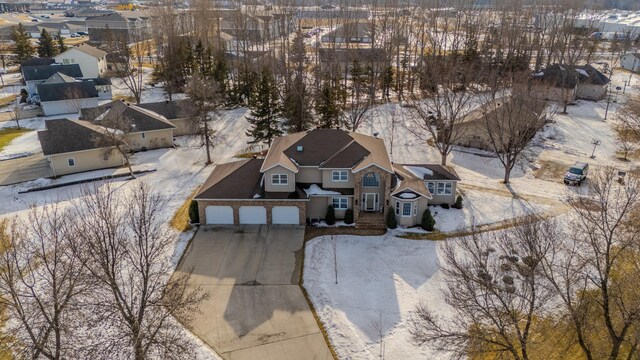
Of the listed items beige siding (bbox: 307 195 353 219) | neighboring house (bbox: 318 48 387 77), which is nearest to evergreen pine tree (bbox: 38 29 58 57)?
neighboring house (bbox: 318 48 387 77)

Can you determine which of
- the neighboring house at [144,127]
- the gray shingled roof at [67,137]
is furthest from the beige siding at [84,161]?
the neighboring house at [144,127]

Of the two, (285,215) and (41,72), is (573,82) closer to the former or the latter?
(285,215)

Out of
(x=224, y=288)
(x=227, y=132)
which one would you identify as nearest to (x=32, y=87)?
(x=227, y=132)

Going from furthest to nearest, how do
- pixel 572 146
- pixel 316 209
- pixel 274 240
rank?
pixel 572 146
pixel 316 209
pixel 274 240

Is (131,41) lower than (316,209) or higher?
higher

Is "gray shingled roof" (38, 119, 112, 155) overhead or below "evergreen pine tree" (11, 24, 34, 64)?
below

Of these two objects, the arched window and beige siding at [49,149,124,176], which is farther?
beige siding at [49,149,124,176]

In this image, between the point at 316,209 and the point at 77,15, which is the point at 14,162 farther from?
the point at 77,15

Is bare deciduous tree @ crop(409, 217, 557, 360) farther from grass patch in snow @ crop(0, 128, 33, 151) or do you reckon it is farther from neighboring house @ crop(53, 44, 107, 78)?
neighboring house @ crop(53, 44, 107, 78)

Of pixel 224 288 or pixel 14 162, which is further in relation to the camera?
pixel 14 162
